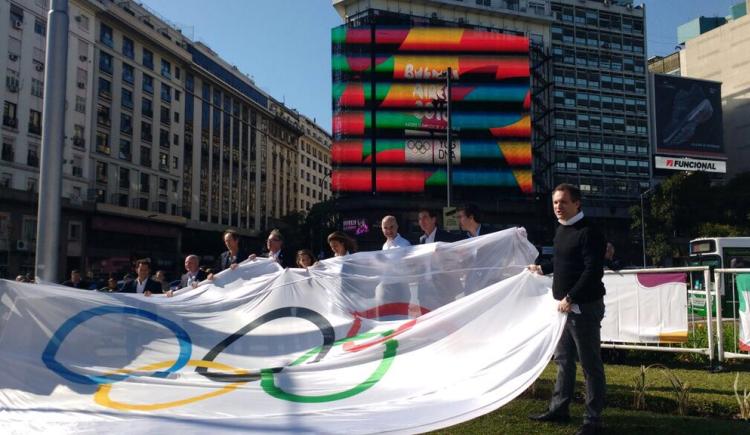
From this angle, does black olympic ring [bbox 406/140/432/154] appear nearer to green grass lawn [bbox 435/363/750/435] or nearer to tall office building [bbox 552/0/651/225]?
tall office building [bbox 552/0/651/225]

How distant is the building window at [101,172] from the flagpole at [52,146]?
166 feet

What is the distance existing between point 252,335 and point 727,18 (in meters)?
105

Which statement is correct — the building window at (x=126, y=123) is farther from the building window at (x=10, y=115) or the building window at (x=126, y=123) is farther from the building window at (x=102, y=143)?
the building window at (x=10, y=115)

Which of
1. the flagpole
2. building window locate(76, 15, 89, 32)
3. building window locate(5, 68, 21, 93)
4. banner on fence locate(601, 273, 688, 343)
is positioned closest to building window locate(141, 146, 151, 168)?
building window locate(76, 15, 89, 32)

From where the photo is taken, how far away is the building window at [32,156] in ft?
153

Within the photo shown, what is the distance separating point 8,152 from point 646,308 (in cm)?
4769

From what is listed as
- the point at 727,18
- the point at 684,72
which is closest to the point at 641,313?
the point at 684,72

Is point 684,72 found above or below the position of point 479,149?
above

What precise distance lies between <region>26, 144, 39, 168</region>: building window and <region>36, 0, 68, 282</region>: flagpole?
44193 mm

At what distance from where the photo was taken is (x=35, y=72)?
48.0 m

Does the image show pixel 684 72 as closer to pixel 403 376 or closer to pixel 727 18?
pixel 727 18

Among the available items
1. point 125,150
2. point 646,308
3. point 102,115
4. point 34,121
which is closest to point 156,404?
point 646,308

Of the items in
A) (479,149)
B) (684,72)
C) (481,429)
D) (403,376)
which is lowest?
(481,429)

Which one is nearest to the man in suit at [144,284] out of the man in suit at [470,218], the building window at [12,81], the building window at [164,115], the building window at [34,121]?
the man in suit at [470,218]
